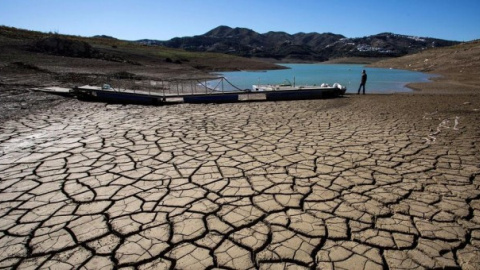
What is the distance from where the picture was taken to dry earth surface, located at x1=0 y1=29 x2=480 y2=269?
2531 mm

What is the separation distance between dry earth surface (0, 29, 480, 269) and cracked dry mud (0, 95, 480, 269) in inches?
0.7

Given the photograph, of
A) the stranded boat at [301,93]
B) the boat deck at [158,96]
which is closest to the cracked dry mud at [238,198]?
the boat deck at [158,96]

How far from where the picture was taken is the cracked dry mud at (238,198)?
2.53m

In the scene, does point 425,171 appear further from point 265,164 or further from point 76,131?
point 76,131

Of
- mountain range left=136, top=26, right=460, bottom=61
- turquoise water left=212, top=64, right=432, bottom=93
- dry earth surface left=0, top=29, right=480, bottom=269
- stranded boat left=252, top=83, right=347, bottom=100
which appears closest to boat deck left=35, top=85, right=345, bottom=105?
stranded boat left=252, top=83, right=347, bottom=100

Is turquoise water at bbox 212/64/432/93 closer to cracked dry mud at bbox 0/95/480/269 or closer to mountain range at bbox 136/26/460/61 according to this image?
cracked dry mud at bbox 0/95/480/269

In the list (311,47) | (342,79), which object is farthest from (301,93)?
(311,47)

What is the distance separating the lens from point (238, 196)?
3533 mm

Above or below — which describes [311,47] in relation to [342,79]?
above

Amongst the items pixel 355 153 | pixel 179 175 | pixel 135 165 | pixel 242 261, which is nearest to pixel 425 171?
pixel 355 153

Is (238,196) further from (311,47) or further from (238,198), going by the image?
(311,47)

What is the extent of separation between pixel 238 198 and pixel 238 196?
53 mm

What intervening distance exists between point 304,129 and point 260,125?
1.18 m

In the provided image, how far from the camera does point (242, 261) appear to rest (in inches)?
95.8
